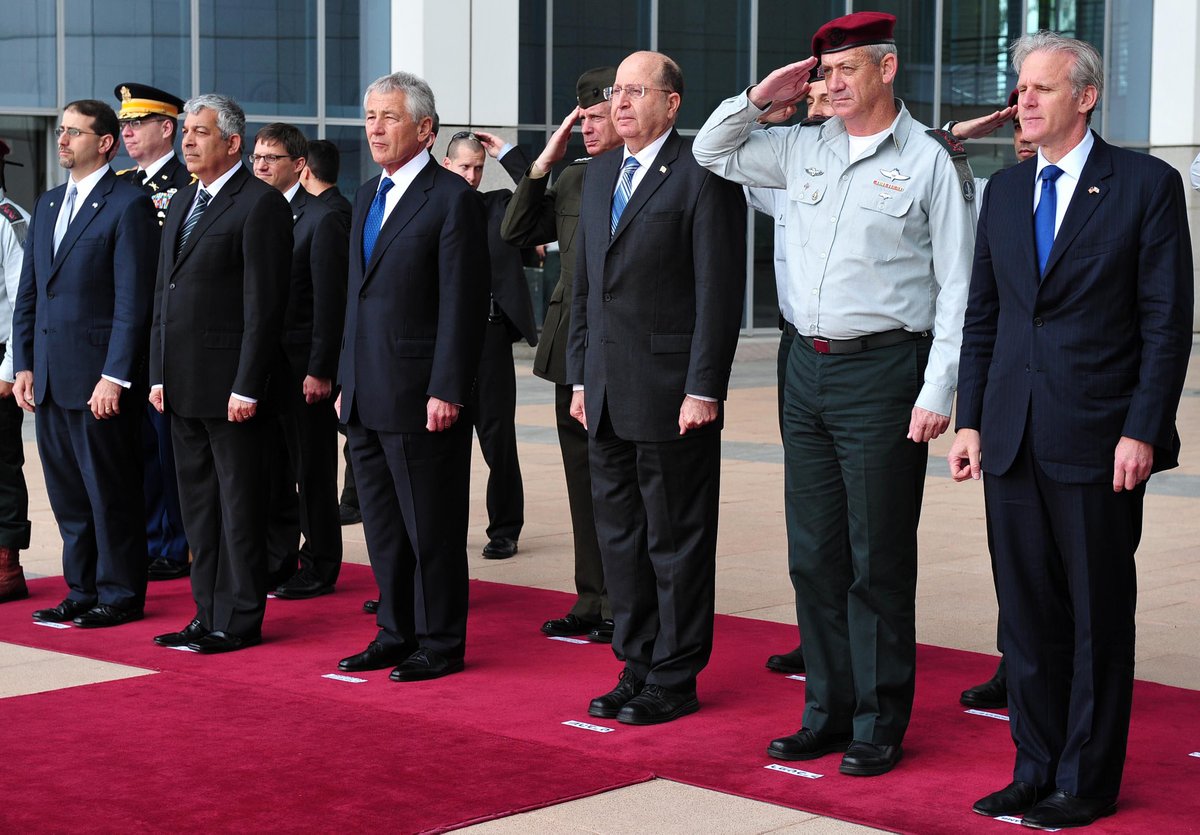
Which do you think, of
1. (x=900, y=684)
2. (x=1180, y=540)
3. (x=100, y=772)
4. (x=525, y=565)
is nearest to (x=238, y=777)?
(x=100, y=772)

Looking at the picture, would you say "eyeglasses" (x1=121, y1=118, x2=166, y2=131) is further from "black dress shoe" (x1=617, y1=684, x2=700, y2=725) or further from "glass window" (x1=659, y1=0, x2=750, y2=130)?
"glass window" (x1=659, y1=0, x2=750, y2=130)

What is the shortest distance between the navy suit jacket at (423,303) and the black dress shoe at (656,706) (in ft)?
3.79

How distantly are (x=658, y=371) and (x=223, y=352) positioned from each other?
176 cm

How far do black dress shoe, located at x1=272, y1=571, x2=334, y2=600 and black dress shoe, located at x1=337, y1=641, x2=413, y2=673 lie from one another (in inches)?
49.9

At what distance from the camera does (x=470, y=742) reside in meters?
4.69

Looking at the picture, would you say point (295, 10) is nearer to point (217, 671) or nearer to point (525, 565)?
point (525, 565)

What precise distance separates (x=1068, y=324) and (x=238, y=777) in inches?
90.9

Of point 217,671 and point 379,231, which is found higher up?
point 379,231

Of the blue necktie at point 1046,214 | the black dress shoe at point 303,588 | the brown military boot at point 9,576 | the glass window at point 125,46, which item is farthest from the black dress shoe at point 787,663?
the glass window at point 125,46

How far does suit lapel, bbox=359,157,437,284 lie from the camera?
5.56 metres

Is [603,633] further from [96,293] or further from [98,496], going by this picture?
[96,293]

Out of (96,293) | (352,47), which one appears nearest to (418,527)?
(96,293)

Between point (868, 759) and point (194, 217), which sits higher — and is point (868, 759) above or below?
below

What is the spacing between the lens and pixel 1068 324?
13.0 ft
